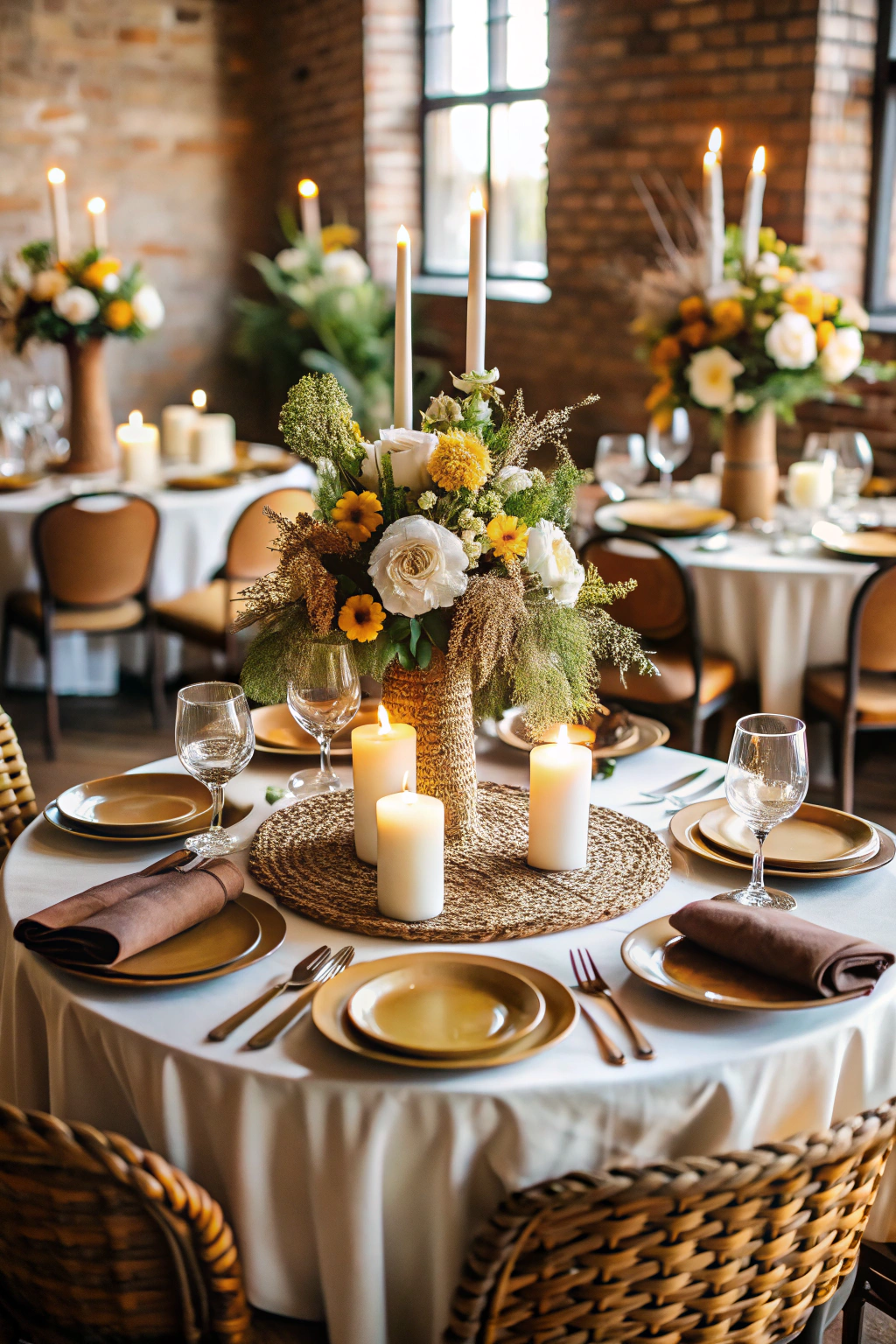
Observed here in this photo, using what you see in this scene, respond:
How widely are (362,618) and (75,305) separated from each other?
309cm

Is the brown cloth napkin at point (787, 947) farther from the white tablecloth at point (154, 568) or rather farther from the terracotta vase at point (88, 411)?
the terracotta vase at point (88, 411)

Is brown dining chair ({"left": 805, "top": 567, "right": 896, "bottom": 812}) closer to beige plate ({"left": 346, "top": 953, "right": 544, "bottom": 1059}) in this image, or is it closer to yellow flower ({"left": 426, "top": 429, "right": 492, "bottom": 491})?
yellow flower ({"left": 426, "top": 429, "right": 492, "bottom": 491})

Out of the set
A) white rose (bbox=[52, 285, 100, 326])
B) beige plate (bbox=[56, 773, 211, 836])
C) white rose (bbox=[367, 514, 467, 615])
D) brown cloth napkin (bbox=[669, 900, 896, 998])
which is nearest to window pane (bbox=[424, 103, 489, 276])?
white rose (bbox=[52, 285, 100, 326])

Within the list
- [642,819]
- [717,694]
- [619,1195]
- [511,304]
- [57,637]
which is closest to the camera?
[619,1195]

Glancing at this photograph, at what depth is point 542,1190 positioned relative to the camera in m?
0.98

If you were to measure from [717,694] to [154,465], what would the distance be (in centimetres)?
211

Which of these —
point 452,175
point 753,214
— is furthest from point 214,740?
point 452,175

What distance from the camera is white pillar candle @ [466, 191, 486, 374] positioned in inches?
55.4

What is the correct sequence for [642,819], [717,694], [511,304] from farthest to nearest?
[511,304]
[717,694]
[642,819]

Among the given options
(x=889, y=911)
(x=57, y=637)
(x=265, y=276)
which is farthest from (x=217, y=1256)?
(x=265, y=276)

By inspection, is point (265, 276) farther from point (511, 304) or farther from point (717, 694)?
point (717, 694)

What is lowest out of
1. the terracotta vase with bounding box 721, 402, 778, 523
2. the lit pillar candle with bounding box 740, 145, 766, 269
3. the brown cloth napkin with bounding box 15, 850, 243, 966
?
the brown cloth napkin with bounding box 15, 850, 243, 966

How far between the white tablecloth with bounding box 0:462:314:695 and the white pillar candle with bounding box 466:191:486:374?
248 centimetres

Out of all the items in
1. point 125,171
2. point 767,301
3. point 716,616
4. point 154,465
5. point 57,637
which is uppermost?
point 125,171
